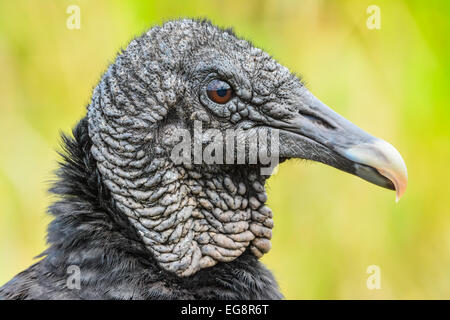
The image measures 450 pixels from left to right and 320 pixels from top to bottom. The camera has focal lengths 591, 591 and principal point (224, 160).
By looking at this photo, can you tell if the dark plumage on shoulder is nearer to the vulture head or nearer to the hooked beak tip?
the vulture head

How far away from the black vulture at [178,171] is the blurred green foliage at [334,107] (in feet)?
8.76

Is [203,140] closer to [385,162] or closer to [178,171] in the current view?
[178,171]

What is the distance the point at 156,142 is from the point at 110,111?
30cm

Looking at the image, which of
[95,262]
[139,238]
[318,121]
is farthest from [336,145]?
[95,262]

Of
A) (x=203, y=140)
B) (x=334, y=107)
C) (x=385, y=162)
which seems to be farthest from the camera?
(x=334, y=107)

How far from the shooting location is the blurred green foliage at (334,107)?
599 cm

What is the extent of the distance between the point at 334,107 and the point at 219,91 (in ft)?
9.54

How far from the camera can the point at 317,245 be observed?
19.9 ft

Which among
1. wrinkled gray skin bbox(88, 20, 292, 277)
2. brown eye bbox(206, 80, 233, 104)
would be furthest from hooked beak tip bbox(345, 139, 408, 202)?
brown eye bbox(206, 80, 233, 104)

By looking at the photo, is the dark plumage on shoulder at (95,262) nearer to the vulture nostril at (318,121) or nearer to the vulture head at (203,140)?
the vulture head at (203,140)

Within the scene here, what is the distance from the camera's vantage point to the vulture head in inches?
124

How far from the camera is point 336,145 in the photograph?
3199 millimetres
